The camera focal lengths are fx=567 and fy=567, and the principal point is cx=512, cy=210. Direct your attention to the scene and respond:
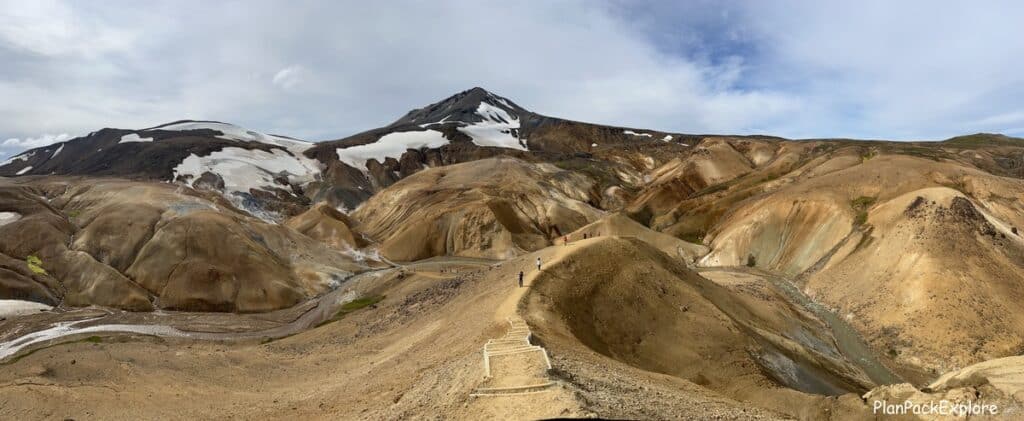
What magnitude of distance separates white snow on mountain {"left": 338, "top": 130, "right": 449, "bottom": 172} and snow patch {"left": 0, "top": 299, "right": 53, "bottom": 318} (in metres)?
104

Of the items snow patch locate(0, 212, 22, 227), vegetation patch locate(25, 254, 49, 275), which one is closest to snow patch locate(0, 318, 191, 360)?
vegetation patch locate(25, 254, 49, 275)

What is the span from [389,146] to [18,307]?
119m

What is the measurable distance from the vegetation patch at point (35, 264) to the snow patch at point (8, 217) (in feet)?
33.0

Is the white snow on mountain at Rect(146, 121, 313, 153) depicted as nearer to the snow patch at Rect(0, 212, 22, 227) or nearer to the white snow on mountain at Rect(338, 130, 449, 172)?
the white snow on mountain at Rect(338, 130, 449, 172)

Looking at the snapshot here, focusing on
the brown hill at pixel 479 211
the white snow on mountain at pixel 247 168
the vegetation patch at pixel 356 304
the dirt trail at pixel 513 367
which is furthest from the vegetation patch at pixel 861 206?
the white snow on mountain at pixel 247 168

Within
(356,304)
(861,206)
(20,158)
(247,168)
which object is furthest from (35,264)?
(20,158)

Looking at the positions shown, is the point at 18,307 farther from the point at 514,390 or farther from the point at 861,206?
the point at 861,206

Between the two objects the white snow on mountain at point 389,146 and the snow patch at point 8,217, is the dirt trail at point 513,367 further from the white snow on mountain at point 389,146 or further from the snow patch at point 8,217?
the white snow on mountain at point 389,146

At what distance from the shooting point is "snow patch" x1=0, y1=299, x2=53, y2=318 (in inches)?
2085

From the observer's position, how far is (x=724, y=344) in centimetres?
3259

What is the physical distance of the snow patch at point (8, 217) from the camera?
7052 cm

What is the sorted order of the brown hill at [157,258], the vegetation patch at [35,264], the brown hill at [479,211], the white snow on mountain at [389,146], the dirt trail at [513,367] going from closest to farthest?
1. the dirt trail at [513,367]
2. the brown hill at [157,258]
3. the vegetation patch at [35,264]
4. the brown hill at [479,211]
5. the white snow on mountain at [389,146]

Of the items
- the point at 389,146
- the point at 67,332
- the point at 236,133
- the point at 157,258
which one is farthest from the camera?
the point at 236,133

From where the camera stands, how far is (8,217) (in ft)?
235
